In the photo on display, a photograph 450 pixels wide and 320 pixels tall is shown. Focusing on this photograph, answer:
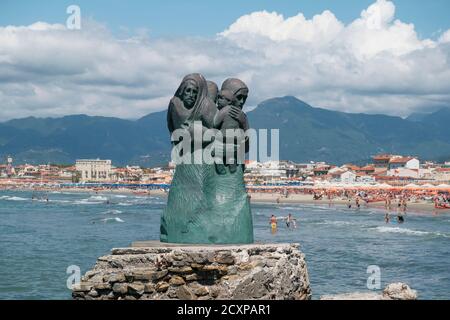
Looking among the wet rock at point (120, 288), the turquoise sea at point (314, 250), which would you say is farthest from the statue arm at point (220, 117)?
the turquoise sea at point (314, 250)

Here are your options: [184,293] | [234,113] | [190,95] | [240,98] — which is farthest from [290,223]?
[184,293]

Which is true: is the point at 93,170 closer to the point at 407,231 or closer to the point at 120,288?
the point at 407,231

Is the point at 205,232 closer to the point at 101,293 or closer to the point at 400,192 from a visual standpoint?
the point at 101,293

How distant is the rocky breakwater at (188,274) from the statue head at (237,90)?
9.42 feet

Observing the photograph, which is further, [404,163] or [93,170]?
[93,170]

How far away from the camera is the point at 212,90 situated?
13539 millimetres

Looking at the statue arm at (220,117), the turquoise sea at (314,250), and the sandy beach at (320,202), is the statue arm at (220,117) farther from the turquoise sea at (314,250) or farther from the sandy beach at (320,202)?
the sandy beach at (320,202)

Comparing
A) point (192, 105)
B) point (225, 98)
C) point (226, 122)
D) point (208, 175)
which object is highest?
point (225, 98)

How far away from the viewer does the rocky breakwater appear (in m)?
10.7

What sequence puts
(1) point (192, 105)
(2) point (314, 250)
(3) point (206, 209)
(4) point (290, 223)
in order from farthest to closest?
(4) point (290, 223) → (2) point (314, 250) → (1) point (192, 105) → (3) point (206, 209)

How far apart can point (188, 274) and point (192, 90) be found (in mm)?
3467

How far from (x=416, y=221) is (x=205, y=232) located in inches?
1623

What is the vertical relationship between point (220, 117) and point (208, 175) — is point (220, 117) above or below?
above

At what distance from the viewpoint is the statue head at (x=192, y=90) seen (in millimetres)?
12750
